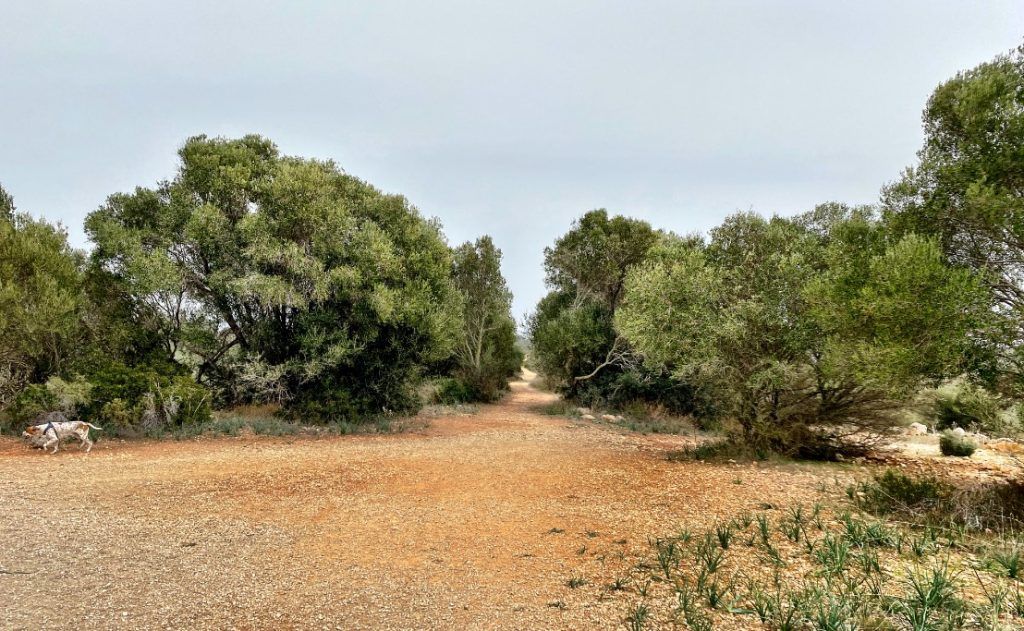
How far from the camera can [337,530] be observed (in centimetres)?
645

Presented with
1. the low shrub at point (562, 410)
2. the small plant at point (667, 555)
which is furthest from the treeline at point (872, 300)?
the low shrub at point (562, 410)

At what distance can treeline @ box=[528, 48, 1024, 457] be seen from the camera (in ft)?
22.1

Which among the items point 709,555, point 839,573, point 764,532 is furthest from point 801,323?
point 709,555

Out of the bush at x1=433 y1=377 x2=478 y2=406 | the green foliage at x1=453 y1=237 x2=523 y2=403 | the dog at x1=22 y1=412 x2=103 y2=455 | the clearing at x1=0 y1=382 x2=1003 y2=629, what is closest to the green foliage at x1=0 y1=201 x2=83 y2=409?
the clearing at x1=0 y1=382 x2=1003 y2=629

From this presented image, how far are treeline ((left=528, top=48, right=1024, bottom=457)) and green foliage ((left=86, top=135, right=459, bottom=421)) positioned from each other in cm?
809

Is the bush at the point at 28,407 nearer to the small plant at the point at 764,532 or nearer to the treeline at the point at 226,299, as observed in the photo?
the treeline at the point at 226,299

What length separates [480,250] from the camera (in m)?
28.4

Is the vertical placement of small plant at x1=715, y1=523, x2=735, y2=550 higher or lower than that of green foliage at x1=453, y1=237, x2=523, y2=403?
lower

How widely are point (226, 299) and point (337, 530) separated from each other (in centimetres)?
1291

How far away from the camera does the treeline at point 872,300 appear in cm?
675

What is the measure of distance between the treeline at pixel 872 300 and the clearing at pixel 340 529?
208 cm

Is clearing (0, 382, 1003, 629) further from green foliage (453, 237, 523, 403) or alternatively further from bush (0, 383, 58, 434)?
green foliage (453, 237, 523, 403)

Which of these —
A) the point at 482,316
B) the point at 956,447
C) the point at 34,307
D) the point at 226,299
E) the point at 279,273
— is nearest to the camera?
the point at 956,447

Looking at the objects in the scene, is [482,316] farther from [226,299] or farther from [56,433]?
[56,433]
